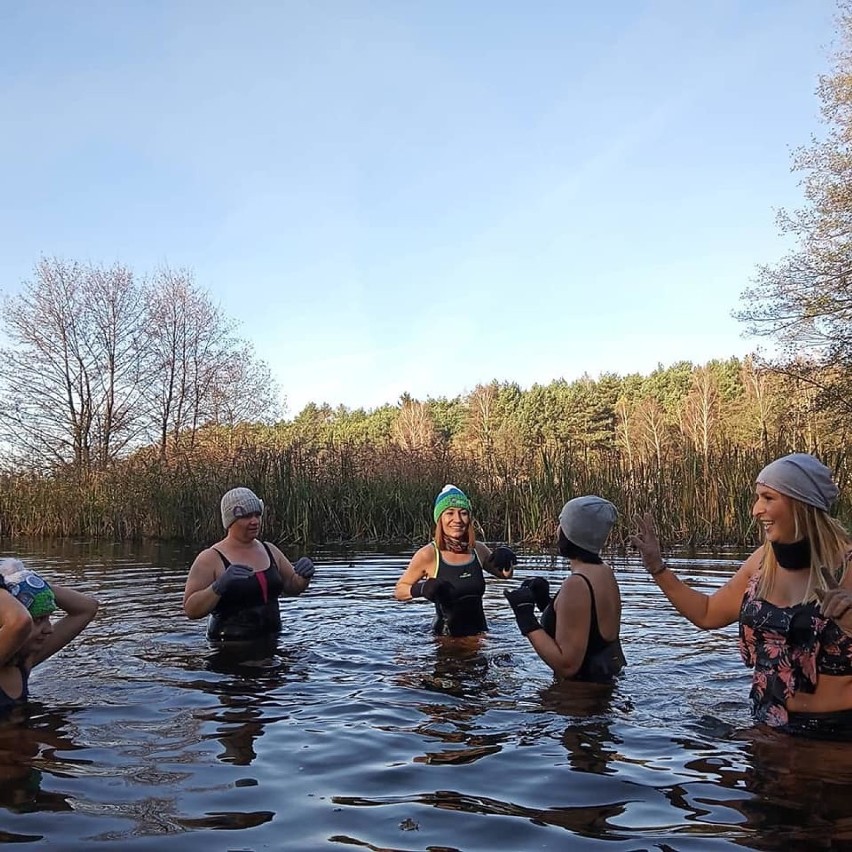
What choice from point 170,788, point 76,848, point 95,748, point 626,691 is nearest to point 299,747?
point 170,788

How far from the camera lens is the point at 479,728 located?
14.5 feet

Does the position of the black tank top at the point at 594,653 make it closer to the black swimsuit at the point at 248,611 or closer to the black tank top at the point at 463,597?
the black tank top at the point at 463,597

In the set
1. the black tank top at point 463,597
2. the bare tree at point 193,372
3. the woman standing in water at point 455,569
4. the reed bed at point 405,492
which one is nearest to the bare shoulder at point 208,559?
the woman standing in water at point 455,569

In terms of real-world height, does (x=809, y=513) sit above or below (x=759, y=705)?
above

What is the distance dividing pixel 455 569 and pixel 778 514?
3172 millimetres

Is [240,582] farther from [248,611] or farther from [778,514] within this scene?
[778,514]

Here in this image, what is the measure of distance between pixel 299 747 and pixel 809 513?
2.60 m

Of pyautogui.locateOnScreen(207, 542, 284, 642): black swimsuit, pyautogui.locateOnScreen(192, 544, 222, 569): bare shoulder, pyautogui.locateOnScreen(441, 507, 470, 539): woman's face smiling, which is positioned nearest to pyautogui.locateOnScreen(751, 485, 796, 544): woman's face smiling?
pyautogui.locateOnScreen(441, 507, 470, 539): woman's face smiling

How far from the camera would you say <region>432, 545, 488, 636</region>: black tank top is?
6703 millimetres

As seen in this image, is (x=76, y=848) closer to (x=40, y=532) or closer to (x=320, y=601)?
(x=320, y=601)

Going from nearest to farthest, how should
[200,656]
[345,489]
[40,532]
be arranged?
[200,656]
[345,489]
[40,532]

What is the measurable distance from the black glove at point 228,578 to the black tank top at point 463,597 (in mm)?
1469

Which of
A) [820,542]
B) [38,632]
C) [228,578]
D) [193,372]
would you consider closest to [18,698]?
[38,632]

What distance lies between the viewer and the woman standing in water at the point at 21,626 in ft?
13.9
